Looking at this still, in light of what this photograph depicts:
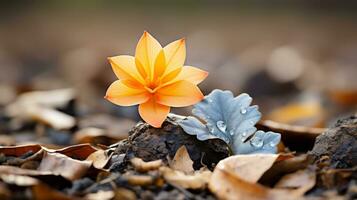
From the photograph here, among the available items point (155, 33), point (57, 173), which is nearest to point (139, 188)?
point (57, 173)

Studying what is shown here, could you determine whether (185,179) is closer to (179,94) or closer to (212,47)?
(179,94)

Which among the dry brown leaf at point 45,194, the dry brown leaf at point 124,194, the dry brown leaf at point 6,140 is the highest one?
the dry brown leaf at point 45,194

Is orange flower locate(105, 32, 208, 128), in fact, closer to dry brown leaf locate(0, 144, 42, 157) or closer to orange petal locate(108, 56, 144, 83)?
orange petal locate(108, 56, 144, 83)

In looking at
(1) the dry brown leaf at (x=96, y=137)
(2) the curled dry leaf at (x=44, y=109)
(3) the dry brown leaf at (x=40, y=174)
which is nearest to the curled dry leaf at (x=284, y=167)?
(3) the dry brown leaf at (x=40, y=174)

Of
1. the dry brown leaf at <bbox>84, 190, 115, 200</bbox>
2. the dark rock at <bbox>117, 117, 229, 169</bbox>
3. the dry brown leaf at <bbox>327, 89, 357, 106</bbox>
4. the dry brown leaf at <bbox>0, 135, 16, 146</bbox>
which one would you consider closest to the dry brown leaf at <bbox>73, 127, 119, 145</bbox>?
the dry brown leaf at <bbox>0, 135, 16, 146</bbox>

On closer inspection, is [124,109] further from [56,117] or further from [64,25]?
[64,25]

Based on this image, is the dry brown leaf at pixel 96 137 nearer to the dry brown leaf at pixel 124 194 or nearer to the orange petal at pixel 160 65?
the orange petal at pixel 160 65
